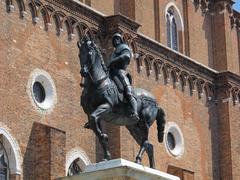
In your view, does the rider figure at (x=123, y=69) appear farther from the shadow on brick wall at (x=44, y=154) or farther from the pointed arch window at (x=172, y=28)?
the pointed arch window at (x=172, y=28)

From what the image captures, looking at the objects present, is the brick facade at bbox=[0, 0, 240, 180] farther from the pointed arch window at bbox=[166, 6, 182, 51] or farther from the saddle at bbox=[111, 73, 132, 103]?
the saddle at bbox=[111, 73, 132, 103]

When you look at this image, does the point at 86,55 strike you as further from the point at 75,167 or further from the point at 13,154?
the point at 75,167

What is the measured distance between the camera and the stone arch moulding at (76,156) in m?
19.4

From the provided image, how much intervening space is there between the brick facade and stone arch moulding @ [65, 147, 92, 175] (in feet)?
0.40

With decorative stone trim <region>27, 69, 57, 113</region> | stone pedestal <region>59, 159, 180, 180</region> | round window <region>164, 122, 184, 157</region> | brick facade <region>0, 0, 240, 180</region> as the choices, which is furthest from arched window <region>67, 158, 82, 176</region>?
stone pedestal <region>59, 159, 180, 180</region>

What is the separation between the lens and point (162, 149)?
2308 cm

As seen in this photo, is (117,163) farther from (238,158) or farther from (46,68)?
(238,158)

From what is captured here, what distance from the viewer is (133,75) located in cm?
2184

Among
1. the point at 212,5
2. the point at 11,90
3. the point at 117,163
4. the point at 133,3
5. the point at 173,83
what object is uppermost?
the point at 212,5

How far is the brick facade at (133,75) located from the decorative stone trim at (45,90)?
0.10m

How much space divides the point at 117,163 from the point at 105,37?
11610 millimetres

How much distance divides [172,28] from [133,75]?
4598 millimetres

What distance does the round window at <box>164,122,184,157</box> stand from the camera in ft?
77.5

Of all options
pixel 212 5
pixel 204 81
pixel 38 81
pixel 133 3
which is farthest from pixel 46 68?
pixel 212 5
